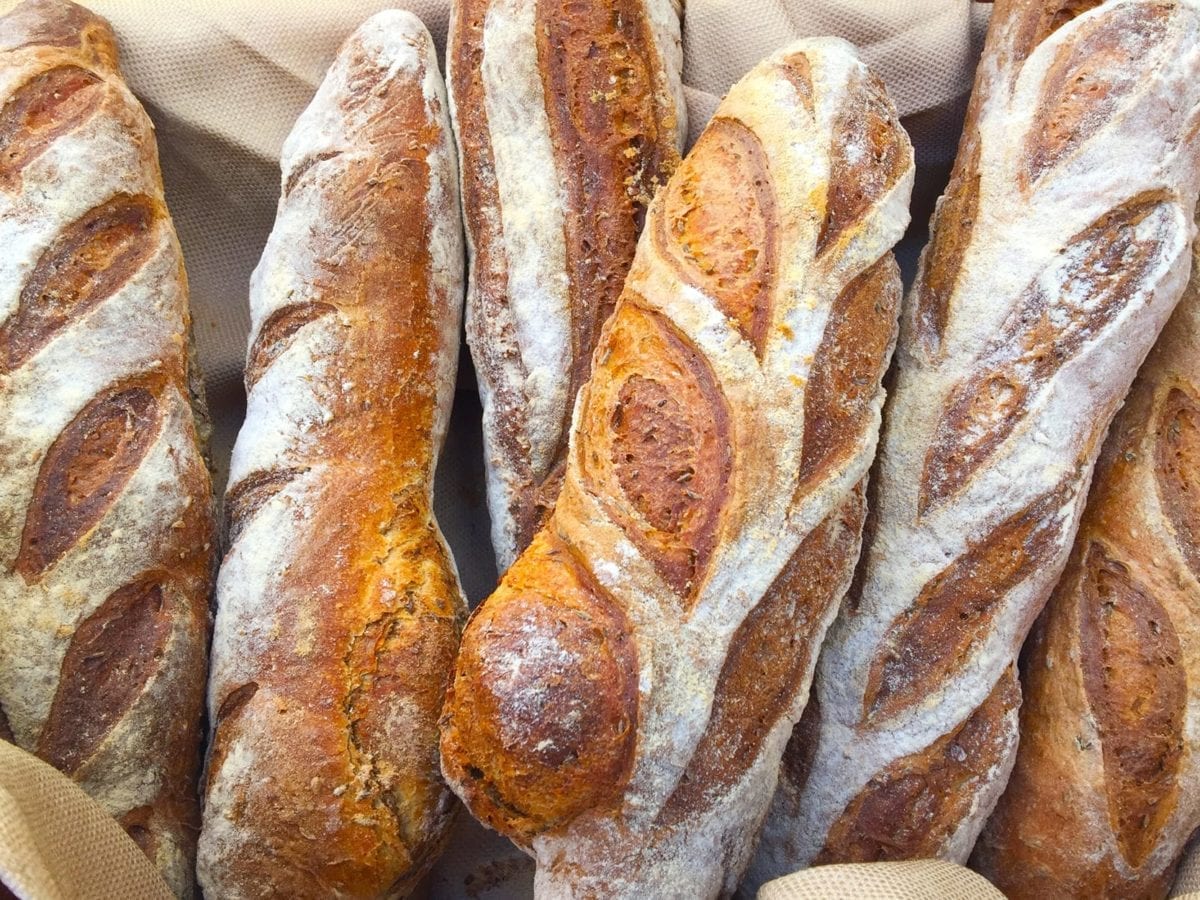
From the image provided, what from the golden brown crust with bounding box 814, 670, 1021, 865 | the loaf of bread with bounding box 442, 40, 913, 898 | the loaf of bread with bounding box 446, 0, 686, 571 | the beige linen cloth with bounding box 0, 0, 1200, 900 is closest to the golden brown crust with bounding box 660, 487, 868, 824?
the loaf of bread with bounding box 442, 40, 913, 898

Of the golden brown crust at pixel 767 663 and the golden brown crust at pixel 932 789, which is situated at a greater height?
the golden brown crust at pixel 767 663

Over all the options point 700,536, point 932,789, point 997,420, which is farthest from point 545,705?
point 997,420

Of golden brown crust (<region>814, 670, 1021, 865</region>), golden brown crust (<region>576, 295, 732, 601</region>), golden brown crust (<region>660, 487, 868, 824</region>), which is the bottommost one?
golden brown crust (<region>814, 670, 1021, 865</region>)

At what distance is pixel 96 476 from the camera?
1493 mm

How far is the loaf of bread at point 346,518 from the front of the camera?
145 centimetres

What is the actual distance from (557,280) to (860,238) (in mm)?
493

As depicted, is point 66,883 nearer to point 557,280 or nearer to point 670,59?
point 557,280

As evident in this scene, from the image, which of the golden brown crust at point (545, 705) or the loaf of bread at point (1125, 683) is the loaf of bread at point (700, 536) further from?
the loaf of bread at point (1125, 683)

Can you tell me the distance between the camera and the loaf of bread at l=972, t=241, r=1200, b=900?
1.47 metres

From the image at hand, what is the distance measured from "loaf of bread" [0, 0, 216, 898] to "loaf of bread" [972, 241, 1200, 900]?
4.42 feet

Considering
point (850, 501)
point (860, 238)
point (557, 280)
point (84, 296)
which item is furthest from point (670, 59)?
point (84, 296)

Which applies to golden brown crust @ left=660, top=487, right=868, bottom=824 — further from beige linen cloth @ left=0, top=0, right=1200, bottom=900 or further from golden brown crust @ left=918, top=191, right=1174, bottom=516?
beige linen cloth @ left=0, top=0, right=1200, bottom=900

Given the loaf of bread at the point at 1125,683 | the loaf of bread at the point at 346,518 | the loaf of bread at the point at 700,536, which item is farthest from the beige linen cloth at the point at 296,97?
the loaf of bread at the point at 1125,683

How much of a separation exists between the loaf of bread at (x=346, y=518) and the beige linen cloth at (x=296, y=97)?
0.21 meters
